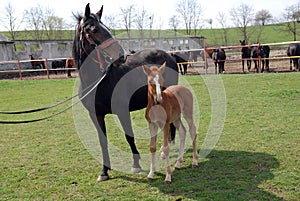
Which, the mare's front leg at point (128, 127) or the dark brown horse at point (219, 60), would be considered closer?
the mare's front leg at point (128, 127)

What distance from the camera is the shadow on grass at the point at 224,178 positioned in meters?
3.66

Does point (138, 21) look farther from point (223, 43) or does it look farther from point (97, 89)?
point (97, 89)

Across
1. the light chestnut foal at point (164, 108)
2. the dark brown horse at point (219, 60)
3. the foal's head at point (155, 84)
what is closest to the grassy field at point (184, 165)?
the light chestnut foal at point (164, 108)

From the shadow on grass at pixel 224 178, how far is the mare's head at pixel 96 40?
5.83ft

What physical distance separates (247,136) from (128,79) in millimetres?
2783

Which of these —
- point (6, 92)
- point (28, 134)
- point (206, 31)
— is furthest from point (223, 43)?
point (28, 134)

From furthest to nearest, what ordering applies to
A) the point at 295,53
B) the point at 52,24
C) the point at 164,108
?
the point at 52,24
the point at 295,53
the point at 164,108

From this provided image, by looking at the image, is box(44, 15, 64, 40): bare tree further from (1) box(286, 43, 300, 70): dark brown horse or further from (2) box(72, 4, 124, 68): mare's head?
(2) box(72, 4, 124, 68): mare's head

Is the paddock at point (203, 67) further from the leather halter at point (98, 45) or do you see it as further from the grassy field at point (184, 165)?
the leather halter at point (98, 45)

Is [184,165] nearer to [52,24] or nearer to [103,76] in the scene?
[103,76]

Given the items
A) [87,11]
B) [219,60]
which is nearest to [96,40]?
[87,11]

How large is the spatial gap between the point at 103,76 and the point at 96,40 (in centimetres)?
51

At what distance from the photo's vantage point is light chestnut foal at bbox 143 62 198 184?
12.7 ft

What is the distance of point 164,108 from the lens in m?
4.11
